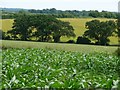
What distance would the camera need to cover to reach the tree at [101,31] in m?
20.6

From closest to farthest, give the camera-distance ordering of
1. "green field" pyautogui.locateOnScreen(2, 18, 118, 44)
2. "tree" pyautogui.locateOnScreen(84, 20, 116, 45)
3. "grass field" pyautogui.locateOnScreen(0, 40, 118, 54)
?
"grass field" pyautogui.locateOnScreen(0, 40, 118, 54) < "green field" pyautogui.locateOnScreen(2, 18, 118, 44) < "tree" pyautogui.locateOnScreen(84, 20, 116, 45)

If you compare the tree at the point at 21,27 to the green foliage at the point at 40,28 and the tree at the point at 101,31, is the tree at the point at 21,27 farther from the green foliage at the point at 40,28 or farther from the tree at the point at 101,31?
the tree at the point at 101,31

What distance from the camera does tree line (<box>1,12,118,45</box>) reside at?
20594 millimetres

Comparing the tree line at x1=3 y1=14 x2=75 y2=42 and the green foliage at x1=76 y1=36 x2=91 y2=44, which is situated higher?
the tree line at x1=3 y1=14 x2=75 y2=42

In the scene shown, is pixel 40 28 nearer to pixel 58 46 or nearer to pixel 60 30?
pixel 60 30

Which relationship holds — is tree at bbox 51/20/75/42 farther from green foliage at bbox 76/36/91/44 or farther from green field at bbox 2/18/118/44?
green foliage at bbox 76/36/91/44

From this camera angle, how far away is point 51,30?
21891 mm

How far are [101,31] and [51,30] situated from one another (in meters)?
3.11

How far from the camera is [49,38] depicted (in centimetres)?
2211

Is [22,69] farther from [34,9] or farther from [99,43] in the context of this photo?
[99,43]

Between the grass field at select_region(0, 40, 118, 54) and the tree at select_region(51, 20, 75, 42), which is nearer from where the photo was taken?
the grass field at select_region(0, 40, 118, 54)

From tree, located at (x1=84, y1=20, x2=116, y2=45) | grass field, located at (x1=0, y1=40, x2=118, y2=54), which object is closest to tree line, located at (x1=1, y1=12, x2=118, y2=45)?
tree, located at (x1=84, y1=20, x2=116, y2=45)

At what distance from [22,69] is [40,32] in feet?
50.7

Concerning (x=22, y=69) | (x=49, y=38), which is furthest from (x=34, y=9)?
(x=22, y=69)
